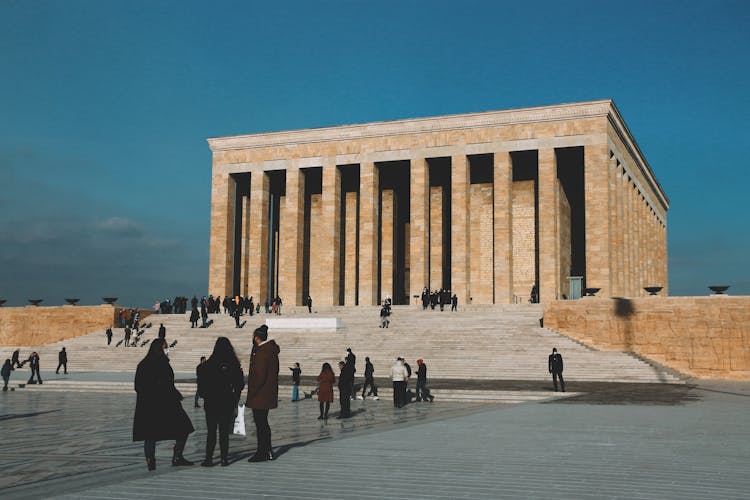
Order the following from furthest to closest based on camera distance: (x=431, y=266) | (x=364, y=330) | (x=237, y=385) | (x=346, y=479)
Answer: (x=431, y=266) < (x=364, y=330) < (x=237, y=385) < (x=346, y=479)

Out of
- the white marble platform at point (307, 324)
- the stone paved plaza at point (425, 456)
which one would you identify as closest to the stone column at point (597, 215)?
the white marble platform at point (307, 324)

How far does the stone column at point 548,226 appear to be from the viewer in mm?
39875

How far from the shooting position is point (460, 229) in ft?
135

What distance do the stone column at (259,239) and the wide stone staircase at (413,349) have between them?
29.9 ft

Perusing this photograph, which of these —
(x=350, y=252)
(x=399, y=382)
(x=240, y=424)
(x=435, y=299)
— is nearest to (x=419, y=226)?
(x=435, y=299)

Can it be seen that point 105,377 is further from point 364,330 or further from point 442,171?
point 442,171

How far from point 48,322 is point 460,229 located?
22.1 m

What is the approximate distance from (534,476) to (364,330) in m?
24.4

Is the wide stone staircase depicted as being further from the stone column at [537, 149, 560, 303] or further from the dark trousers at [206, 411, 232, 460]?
the dark trousers at [206, 411, 232, 460]

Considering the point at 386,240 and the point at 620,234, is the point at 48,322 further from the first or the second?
the point at 620,234

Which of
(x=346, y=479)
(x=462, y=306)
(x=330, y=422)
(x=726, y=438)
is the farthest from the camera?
(x=462, y=306)

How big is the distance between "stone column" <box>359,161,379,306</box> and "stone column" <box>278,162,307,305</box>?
171 inches

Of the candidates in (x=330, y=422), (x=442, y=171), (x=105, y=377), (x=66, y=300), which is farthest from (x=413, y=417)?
(x=442, y=171)

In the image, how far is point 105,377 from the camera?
24.1 m
